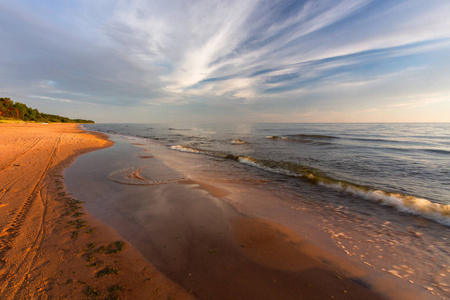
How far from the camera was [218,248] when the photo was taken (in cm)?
330

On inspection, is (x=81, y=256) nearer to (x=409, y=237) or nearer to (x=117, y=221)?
(x=117, y=221)

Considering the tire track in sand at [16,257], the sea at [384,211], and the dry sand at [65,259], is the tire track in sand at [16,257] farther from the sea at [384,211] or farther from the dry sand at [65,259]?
the sea at [384,211]

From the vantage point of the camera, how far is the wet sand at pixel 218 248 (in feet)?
8.11

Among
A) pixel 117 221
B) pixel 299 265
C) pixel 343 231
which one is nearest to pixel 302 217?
pixel 343 231

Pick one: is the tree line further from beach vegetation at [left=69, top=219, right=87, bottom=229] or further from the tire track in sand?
beach vegetation at [left=69, top=219, right=87, bottom=229]

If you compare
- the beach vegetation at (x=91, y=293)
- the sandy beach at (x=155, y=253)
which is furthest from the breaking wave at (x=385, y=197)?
the beach vegetation at (x=91, y=293)

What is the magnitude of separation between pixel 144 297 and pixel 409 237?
5.58 m

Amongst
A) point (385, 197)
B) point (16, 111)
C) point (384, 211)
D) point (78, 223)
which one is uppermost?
point (16, 111)

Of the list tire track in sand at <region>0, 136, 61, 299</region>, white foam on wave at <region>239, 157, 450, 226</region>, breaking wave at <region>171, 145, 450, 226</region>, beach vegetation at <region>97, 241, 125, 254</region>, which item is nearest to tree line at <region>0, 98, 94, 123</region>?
tire track in sand at <region>0, 136, 61, 299</region>

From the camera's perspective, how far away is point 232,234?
3.81 meters

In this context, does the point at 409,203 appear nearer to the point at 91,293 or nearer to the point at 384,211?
the point at 384,211

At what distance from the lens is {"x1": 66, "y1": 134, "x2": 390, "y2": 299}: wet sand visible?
8.11 ft

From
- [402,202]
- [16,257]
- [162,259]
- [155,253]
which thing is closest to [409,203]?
[402,202]

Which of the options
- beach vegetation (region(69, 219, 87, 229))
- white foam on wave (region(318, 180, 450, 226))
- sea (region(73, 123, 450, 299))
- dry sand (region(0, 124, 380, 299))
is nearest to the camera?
dry sand (region(0, 124, 380, 299))
